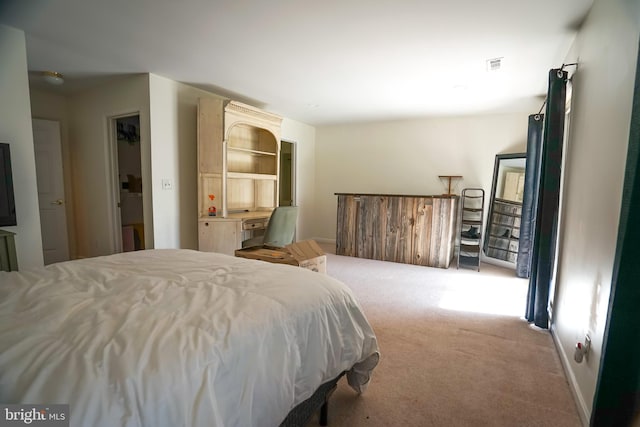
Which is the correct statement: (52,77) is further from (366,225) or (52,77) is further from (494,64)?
(494,64)

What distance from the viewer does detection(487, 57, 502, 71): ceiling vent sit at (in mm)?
2748

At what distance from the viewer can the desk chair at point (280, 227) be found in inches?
132

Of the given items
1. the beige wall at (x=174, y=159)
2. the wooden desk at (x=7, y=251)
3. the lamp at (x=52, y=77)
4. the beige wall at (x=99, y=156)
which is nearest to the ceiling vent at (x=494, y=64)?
the beige wall at (x=174, y=159)

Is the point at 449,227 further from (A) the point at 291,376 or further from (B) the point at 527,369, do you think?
(A) the point at 291,376

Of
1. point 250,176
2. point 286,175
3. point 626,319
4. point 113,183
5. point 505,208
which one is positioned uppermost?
point 286,175

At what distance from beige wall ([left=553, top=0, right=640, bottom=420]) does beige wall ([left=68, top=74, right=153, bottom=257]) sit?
3791mm

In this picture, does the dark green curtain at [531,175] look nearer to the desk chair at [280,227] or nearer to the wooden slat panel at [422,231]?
the wooden slat panel at [422,231]

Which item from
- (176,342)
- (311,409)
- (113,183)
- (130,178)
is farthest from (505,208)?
(130,178)

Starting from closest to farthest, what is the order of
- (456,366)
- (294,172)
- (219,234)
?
(456,366)
(219,234)
(294,172)

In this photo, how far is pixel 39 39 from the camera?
98.0 inches

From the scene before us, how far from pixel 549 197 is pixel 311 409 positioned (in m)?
2.28

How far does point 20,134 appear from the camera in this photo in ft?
8.06

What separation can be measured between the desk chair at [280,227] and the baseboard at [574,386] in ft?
8.68

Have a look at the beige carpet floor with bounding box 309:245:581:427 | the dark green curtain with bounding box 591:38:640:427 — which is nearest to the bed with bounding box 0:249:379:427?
the beige carpet floor with bounding box 309:245:581:427
